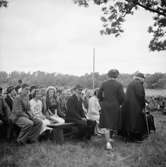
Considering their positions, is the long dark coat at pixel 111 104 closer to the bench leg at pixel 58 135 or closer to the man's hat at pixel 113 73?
the man's hat at pixel 113 73

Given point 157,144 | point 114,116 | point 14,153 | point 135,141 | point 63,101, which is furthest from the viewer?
point 63,101

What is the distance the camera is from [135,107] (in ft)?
18.3

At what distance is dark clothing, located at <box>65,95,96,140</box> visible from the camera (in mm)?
5756

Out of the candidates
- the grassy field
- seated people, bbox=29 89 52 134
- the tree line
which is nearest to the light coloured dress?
seated people, bbox=29 89 52 134

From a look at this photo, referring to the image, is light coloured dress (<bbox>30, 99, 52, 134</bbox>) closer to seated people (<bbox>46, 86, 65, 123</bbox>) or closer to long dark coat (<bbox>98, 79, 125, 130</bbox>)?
seated people (<bbox>46, 86, 65, 123</bbox>)

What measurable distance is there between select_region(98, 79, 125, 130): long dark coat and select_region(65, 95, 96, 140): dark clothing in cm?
79

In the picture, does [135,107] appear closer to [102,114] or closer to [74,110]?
[102,114]

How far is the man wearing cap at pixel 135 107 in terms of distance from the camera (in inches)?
219

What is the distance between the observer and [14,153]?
4.49 m

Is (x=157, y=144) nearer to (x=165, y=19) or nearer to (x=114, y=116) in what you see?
(x=114, y=116)

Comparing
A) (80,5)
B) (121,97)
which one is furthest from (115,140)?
(80,5)

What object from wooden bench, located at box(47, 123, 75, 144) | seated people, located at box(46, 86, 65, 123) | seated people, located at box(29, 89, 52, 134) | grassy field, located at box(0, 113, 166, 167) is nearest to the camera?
grassy field, located at box(0, 113, 166, 167)

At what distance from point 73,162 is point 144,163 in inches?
53.8

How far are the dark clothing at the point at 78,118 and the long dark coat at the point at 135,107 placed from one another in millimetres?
1132
